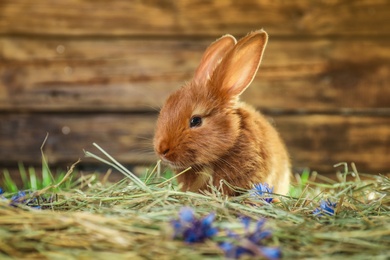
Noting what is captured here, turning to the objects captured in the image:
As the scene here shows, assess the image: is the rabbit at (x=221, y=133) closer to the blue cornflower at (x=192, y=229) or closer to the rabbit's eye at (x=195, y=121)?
the rabbit's eye at (x=195, y=121)

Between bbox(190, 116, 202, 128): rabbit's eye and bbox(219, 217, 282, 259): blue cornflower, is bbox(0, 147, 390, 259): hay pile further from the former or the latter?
bbox(190, 116, 202, 128): rabbit's eye

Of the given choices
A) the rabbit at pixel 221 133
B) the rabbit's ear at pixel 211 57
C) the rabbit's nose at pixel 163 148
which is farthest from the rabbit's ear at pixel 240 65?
the rabbit's nose at pixel 163 148

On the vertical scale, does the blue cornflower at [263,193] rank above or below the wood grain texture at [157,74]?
below

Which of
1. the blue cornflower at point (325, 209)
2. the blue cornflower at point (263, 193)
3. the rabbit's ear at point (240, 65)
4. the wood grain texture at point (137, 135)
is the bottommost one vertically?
the wood grain texture at point (137, 135)

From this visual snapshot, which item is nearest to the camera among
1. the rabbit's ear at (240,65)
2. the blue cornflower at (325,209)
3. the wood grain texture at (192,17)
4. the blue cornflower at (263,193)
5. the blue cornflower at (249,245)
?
the blue cornflower at (249,245)

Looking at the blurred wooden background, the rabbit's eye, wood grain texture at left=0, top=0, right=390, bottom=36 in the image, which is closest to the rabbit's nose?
the rabbit's eye

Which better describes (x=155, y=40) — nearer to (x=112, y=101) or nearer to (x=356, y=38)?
(x=112, y=101)

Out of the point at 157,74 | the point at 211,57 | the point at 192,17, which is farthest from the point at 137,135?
the point at 211,57
